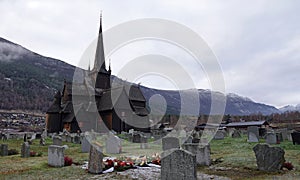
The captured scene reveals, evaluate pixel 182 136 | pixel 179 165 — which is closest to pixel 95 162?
pixel 179 165

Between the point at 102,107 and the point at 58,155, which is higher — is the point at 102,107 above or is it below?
above

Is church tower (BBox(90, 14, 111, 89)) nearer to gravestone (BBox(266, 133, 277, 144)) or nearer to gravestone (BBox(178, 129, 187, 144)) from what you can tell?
gravestone (BBox(178, 129, 187, 144))

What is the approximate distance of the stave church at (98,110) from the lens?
138 feet

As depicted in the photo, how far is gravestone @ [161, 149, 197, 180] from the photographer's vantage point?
20.6 feet

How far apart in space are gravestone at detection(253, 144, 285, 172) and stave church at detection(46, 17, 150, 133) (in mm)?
34032

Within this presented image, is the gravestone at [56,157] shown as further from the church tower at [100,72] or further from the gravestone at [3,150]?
the church tower at [100,72]

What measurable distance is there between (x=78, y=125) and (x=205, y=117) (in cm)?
4744

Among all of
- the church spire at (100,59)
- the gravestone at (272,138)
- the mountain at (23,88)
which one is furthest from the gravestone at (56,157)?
the mountain at (23,88)

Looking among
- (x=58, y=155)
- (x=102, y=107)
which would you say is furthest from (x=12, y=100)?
(x=58, y=155)

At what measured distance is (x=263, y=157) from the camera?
8547mm

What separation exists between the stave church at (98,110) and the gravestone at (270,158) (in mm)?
34032

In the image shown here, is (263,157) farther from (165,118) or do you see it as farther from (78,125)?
(165,118)

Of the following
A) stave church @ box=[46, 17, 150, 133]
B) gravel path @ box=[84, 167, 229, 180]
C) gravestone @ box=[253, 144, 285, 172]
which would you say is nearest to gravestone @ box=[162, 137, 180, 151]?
gravel path @ box=[84, 167, 229, 180]

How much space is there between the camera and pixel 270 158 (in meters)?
8.47
